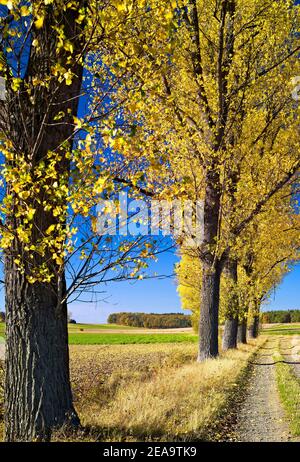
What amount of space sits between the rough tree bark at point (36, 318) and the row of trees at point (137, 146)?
0.07 ft

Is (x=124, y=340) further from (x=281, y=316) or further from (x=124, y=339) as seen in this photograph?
(x=281, y=316)

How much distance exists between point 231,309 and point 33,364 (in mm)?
16379

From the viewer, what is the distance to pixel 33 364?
6332 millimetres

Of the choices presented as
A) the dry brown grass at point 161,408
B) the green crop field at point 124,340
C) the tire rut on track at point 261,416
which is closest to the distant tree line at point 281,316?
the green crop field at point 124,340

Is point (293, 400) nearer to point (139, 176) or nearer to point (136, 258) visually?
point (136, 258)

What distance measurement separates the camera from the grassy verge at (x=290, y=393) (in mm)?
8327

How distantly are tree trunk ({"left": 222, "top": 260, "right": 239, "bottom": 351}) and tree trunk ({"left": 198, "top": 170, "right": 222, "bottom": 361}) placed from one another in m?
5.37

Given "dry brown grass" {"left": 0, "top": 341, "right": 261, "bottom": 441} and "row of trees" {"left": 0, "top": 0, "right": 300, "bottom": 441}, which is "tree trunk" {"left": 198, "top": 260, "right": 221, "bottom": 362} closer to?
"row of trees" {"left": 0, "top": 0, "right": 300, "bottom": 441}

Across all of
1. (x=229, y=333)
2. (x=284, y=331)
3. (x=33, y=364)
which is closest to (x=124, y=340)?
(x=284, y=331)

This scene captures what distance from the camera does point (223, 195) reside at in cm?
1529

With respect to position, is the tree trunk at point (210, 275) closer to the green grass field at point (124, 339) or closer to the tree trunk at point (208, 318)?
the tree trunk at point (208, 318)

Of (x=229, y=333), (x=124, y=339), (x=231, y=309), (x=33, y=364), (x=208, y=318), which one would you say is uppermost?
(x=231, y=309)

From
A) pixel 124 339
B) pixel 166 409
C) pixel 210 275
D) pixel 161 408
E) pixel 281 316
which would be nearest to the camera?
pixel 161 408

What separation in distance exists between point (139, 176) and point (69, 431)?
3821mm
